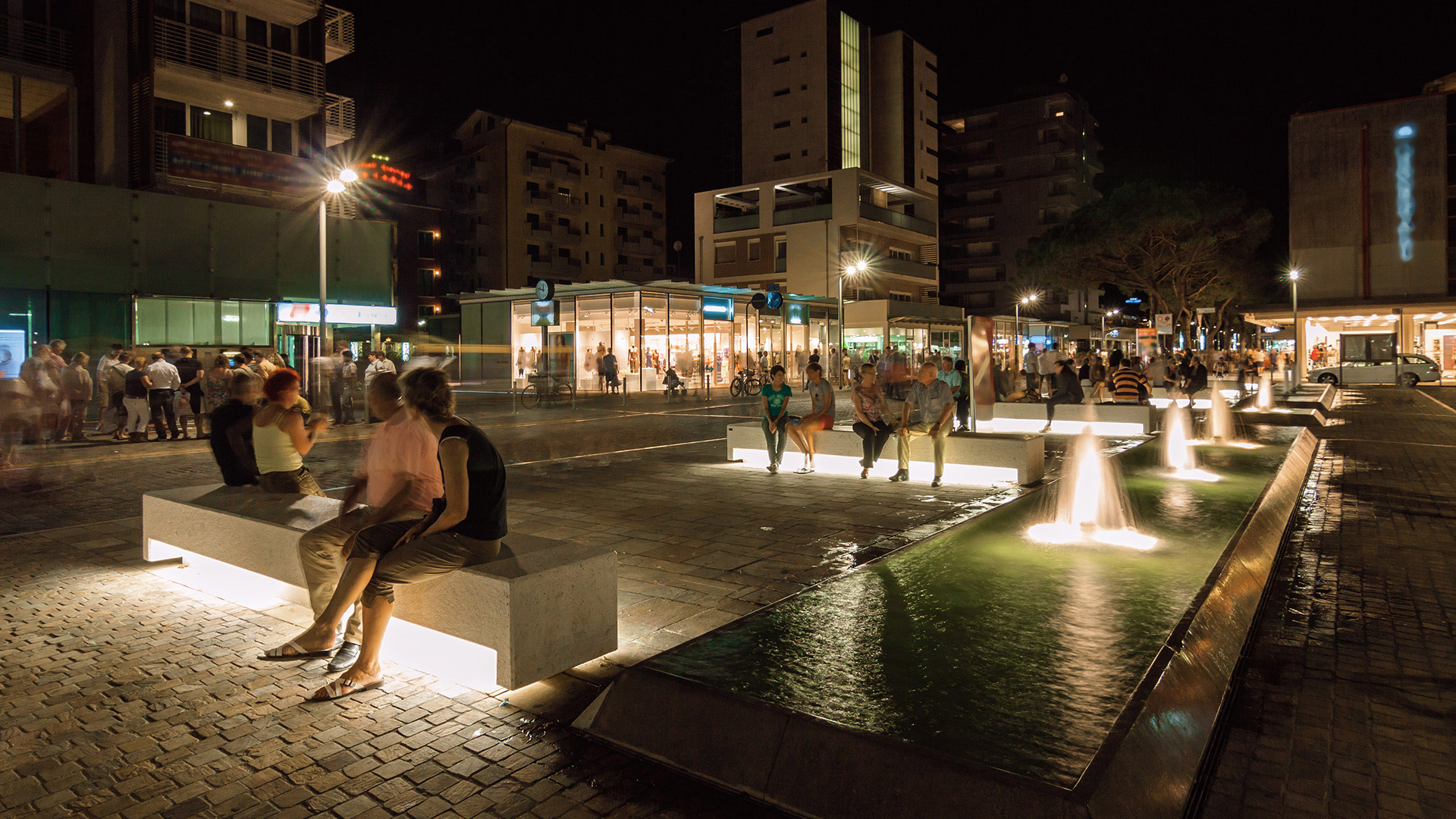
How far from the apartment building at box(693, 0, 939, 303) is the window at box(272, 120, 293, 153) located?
32.1 meters

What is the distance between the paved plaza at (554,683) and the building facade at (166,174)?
15096 mm

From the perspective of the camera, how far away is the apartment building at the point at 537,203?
195ft

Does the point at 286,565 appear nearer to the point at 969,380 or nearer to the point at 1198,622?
the point at 1198,622

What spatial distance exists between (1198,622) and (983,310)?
3122 inches

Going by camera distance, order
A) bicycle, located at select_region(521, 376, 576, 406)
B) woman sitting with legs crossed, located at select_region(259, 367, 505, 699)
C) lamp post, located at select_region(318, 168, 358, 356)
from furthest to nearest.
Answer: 1. bicycle, located at select_region(521, 376, 576, 406)
2. lamp post, located at select_region(318, 168, 358, 356)
3. woman sitting with legs crossed, located at select_region(259, 367, 505, 699)

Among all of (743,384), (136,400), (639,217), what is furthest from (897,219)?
(136,400)

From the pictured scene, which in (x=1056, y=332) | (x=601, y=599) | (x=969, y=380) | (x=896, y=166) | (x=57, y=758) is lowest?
(x=57, y=758)

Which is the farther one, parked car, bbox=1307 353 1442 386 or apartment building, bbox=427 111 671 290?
apartment building, bbox=427 111 671 290

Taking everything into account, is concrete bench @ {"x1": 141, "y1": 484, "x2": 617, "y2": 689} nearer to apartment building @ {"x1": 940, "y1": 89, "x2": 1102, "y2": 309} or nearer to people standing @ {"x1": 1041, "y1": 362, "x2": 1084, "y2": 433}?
people standing @ {"x1": 1041, "y1": 362, "x2": 1084, "y2": 433}

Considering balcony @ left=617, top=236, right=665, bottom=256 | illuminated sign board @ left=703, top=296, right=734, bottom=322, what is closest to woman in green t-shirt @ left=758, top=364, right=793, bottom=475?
illuminated sign board @ left=703, top=296, right=734, bottom=322

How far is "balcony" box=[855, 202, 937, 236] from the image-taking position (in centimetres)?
5428

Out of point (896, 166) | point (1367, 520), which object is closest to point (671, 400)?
point (1367, 520)

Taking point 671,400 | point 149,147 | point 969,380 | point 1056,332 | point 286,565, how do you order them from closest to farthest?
point 286,565
point 969,380
point 149,147
point 671,400
point 1056,332

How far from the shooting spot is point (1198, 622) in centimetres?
405
